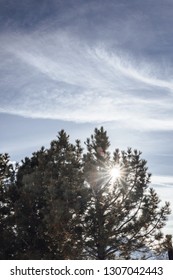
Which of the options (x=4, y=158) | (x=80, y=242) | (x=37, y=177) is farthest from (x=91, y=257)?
(x=4, y=158)

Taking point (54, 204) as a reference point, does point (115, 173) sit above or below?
above

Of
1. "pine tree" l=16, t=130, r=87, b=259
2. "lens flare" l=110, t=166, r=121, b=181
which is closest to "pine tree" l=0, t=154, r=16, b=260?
"pine tree" l=16, t=130, r=87, b=259

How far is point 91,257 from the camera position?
1659 cm

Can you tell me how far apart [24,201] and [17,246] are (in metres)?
2.54

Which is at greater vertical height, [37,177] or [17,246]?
[37,177]

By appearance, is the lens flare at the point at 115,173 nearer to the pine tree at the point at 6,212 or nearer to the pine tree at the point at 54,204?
the pine tree at the point at 54,204

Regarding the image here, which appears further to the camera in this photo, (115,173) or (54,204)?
(115,173)

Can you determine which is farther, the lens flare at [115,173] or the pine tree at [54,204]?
the lens flare at [115,173]

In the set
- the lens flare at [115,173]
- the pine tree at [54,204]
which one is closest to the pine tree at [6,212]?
the pine tree at [54,204]

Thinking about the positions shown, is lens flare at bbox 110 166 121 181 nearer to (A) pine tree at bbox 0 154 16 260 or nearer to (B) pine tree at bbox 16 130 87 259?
(B) pine tree at bbox 16 130 87 259

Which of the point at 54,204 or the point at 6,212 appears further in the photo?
the point at 6,212

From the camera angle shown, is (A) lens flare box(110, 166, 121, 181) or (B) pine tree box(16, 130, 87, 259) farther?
(A) lens flare box(110, 166, 121, 181)
